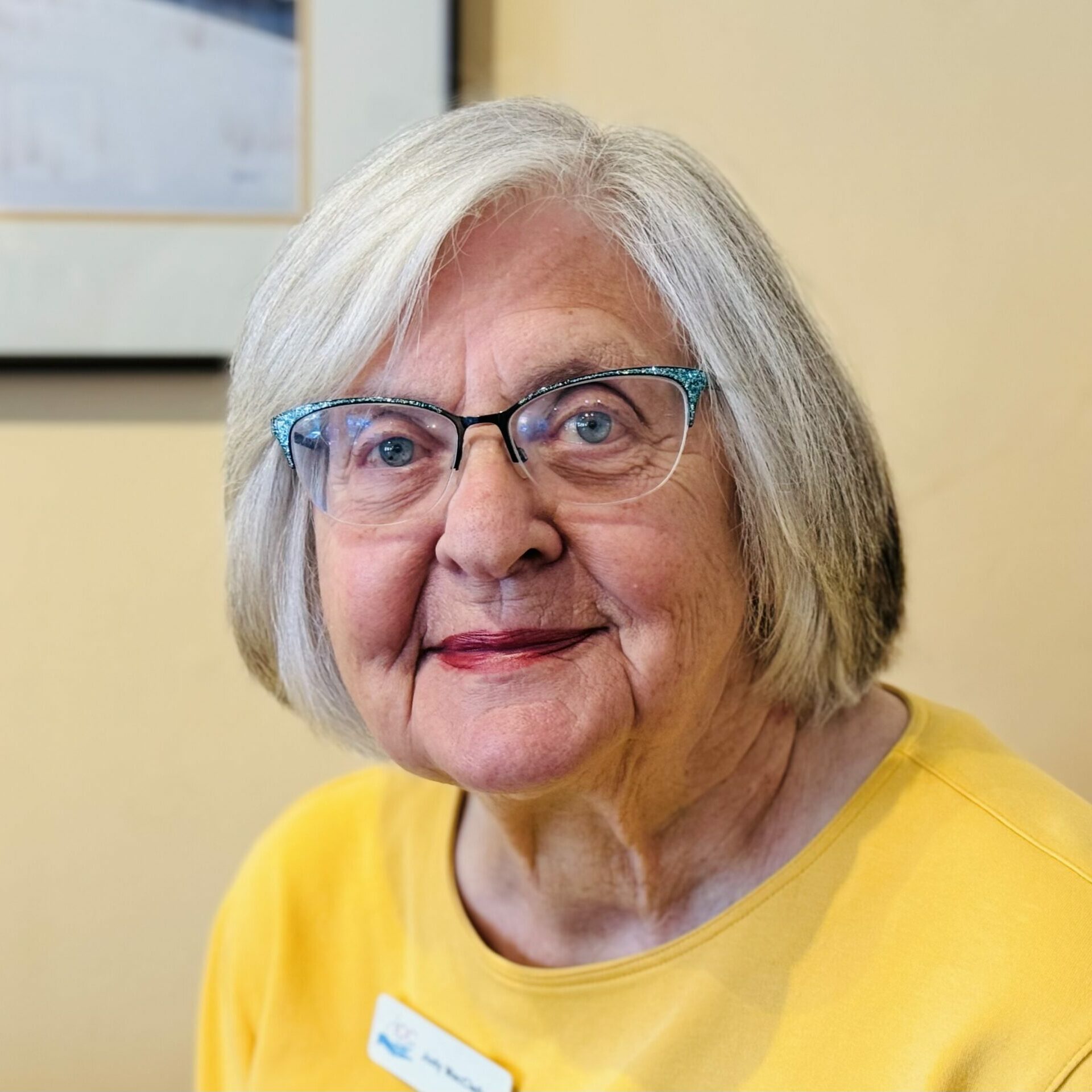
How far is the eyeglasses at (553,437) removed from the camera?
33.7 inches

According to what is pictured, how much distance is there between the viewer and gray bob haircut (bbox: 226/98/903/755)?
88cm

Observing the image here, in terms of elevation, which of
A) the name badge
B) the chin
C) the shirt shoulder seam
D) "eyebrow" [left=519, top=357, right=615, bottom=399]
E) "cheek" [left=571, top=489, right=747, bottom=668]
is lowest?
the name badge

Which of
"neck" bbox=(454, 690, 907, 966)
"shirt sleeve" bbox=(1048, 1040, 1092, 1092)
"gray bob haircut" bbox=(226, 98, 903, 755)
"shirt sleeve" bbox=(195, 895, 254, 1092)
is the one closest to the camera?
"shirt sleeve" bbox=(1048, 1040, 1092, 1092)

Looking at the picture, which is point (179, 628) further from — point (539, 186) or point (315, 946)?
point (539, 186)

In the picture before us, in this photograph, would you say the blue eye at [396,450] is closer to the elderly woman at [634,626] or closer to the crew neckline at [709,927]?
the elderly woman at [634,626]

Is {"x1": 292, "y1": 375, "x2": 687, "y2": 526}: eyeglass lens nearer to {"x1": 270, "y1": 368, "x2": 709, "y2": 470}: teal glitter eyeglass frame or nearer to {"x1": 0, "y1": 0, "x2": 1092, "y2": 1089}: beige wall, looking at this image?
{"x1": 270, "y1": 368, "x2": 709, "y2": 470}: teal glitter eyeglass frame

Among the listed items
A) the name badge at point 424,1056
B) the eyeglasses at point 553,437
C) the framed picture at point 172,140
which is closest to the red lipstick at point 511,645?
the eyeglasses at point 553,437

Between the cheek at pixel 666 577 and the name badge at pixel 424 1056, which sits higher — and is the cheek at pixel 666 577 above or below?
above

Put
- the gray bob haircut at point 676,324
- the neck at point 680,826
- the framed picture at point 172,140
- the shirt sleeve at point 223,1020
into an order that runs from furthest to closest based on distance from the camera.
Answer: the framed picture at point 172,140 → the shirt sleeve at point 223,1020 → the neck at point 680,826 → the gray bob haircut at point 676,324

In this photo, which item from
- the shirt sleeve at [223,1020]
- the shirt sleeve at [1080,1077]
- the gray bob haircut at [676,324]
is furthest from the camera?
the shirt sleeve at [223,1020]

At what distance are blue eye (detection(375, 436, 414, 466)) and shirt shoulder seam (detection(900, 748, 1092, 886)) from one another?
0.50 m

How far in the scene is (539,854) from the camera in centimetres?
106

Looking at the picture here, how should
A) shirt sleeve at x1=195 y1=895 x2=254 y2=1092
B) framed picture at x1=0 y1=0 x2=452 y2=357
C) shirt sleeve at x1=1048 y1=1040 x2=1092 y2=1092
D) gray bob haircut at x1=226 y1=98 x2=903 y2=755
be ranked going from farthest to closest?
framed picture at x1=0 y1=0 x2=452 y2=357 < shirt sleeve at x1=195 y1=895 x2=254 y2=1092 < gray bob haircut at x1=226 y1=98 x2=903 y2=755 < shirt sleeve at x1=1048 y1=1040 x2=1092 y2=1092

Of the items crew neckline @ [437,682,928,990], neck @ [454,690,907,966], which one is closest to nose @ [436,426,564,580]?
neck @ [454,690,907,966]
